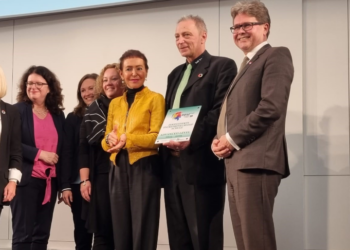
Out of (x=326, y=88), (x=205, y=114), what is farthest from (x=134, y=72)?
(x=326, y=88)

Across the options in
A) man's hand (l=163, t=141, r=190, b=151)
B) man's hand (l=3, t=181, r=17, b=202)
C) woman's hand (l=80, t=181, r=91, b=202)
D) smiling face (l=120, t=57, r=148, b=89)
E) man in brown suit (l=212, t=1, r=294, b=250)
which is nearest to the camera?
man in brown suit (l=212, t=1, r=294, b=250)

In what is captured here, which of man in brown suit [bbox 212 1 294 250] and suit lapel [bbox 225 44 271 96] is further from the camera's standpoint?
suit lapel [bbox 225 44 271 96]

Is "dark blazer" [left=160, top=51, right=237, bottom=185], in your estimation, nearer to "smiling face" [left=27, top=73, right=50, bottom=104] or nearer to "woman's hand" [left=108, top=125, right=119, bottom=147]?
"woman's hand" [left=108, top=125, right=119, bottom=147]

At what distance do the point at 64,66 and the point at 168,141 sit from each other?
110 inches

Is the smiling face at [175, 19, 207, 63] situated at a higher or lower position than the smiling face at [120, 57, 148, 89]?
higher

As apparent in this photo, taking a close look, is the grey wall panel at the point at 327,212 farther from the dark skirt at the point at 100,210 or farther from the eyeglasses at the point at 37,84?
the eyeglasses at the point at 37,84

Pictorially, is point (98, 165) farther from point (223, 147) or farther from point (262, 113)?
point (262, 113)

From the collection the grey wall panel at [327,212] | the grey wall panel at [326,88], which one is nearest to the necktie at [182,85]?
the grey wall panel at [326,88]

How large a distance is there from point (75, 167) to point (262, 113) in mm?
1810

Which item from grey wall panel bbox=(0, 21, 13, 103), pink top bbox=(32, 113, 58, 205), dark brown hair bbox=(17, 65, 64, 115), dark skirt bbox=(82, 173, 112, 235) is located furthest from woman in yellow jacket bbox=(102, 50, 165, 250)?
grey wall panel bbox=(0, 21, 13, 103)

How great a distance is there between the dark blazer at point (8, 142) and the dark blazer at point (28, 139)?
1.16ft

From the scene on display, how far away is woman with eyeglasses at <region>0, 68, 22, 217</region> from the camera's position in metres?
2.95

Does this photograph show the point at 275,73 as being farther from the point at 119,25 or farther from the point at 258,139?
the point at 119,25

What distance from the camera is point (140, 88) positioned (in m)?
3.17
